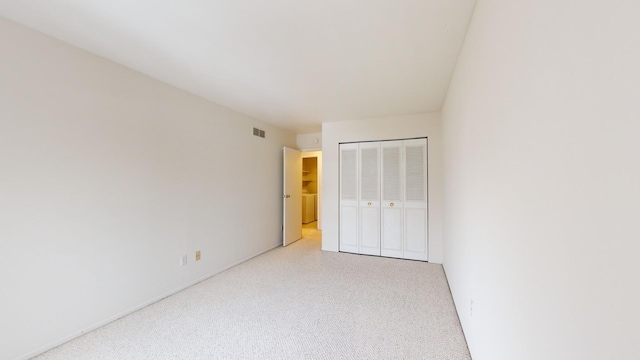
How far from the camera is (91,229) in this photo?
6.98ft

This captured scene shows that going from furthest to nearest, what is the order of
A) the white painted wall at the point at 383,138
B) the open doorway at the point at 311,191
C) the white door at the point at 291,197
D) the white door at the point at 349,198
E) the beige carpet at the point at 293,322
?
the open doorway at the point at 311,191 < the white door at the point at 291,197 < the white door at the point at 349,198 < the white painted wall at the point at 383,138 < the beige carpet at the point at 293,322

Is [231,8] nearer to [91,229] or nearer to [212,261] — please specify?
[91,229]

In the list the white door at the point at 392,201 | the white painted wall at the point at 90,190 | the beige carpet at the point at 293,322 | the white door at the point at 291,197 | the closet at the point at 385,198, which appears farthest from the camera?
the white door at the point at 291,197

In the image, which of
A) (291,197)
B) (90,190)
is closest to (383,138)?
(291,197)

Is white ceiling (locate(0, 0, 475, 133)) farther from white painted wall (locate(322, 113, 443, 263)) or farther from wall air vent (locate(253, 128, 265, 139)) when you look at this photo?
wall air vent (locate(253, 128, 265, 139))

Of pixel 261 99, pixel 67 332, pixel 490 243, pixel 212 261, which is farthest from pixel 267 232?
pixel 490 243

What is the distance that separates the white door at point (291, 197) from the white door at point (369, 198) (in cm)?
145

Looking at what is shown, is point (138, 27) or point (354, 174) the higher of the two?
point (138, 27)

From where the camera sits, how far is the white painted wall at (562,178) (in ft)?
1.46

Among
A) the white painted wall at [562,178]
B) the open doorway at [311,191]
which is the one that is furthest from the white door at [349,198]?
the white painted wall at [562,178]

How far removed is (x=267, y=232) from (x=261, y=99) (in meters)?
2.40

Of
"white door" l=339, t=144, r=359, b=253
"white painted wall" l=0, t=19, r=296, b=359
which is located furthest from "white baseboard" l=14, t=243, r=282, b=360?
"white door" l=339, t=144, r=359, b=253

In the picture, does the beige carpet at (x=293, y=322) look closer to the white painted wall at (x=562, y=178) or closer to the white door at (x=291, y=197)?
the white painted wall at (x=562, y=178)

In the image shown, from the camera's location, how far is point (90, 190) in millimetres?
2125
